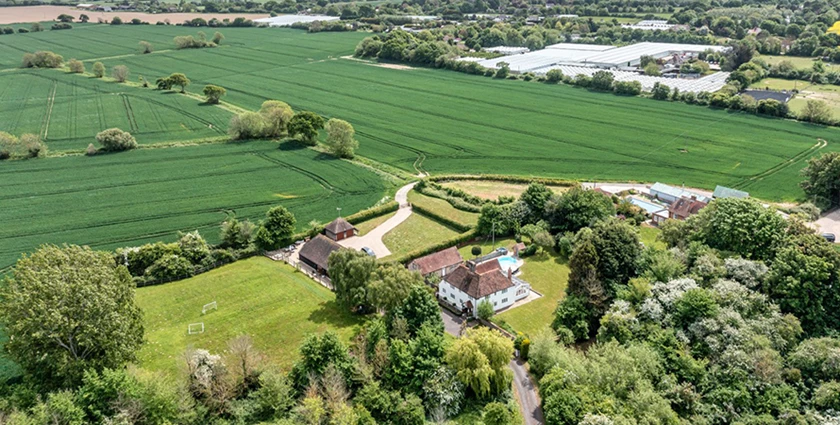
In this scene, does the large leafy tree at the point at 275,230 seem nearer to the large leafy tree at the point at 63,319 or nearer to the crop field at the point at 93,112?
the large leafy tree at the point at 63,319

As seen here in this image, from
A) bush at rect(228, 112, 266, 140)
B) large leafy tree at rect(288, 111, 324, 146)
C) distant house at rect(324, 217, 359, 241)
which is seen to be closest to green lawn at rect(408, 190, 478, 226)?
distant house at rect(324, 217, 359, 241)

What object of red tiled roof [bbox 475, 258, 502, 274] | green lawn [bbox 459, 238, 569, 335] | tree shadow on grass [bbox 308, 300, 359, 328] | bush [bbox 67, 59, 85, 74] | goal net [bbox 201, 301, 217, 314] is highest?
bush [bbox 67, 59, 85, 74]

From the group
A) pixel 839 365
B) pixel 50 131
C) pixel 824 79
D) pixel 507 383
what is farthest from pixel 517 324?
pixel 824 79

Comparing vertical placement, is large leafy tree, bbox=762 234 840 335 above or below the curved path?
above

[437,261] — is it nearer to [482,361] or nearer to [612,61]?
[482,361]

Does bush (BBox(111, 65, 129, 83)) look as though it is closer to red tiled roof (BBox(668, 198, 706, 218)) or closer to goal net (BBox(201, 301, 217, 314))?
goal net (BBox(201, 301, 217, 314))

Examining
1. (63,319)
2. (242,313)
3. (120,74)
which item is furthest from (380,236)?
→ (120,74)
